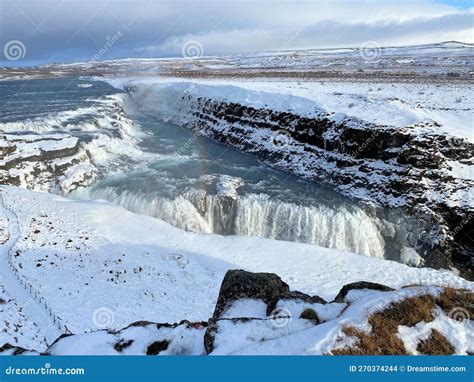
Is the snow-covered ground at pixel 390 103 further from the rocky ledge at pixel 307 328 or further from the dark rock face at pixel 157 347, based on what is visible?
→ the dark rock face at pixel 157 347

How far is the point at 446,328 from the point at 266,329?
14.5ft

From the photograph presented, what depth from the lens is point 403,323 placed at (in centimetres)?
930

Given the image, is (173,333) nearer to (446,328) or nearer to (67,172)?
(446,328)

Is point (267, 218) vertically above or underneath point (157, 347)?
underneath

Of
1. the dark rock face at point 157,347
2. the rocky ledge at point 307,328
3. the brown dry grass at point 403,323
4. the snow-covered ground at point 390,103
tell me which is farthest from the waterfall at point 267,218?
the dark rock face at point 157,347

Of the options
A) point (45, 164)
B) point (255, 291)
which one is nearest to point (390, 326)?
point (255, 291)

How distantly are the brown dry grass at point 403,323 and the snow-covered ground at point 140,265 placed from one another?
8934 mm

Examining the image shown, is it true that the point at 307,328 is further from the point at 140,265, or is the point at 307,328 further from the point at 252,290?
the point at 140,265

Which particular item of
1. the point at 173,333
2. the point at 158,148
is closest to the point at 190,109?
the point at 158,148

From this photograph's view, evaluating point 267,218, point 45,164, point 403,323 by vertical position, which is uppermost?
point 45,164

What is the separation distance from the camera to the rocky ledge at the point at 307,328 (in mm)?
8648

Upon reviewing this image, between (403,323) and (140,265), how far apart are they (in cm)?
1432

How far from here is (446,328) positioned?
930cm

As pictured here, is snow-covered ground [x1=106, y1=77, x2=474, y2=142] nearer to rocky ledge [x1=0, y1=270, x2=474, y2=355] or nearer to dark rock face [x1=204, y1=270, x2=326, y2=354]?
rocky ledge [x1=0, y1=270, x2=474, y2=355]
